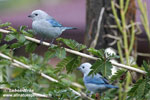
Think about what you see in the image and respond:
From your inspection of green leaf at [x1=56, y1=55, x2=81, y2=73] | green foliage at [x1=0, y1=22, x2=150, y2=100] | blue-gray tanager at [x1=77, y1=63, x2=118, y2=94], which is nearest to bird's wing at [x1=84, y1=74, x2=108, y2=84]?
blue-gray tanager at [x1=77, y1=63, x2=118, y2=94]

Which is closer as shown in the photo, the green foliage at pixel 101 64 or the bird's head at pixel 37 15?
the green foliage at pixel 101 64

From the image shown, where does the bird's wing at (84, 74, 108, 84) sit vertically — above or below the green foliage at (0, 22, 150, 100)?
below

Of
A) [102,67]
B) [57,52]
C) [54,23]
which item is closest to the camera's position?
[102,67]

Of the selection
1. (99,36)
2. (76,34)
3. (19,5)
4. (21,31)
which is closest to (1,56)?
(21,31)

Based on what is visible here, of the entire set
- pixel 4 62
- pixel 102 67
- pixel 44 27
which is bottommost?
pixel 4 62

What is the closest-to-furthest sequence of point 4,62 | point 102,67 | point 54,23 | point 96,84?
point 102,67, point 54,23, point 4,62, point 96,84

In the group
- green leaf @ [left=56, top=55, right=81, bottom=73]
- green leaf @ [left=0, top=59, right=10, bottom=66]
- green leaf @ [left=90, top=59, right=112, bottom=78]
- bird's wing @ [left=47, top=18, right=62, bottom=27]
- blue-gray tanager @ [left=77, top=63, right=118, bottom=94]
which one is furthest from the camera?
blue-gray tanager @ [left=77, top=63, right=118, bottom=94]

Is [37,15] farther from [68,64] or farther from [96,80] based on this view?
[96,80]

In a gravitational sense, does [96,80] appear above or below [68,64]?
below

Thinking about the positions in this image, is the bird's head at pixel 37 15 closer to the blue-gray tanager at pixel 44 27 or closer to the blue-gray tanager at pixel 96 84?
the blue-gray tanager at pixel 44 27

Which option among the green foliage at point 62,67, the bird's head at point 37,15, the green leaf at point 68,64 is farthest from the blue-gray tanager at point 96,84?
the bird's head at point 37,15

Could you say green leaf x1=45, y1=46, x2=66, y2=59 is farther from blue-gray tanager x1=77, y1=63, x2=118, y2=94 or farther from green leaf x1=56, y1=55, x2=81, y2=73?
blue-gray tanager x1=77, y1=63, x2=118, y2=94

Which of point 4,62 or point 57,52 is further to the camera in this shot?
point 4,62

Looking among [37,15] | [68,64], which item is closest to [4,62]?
[37,15]
